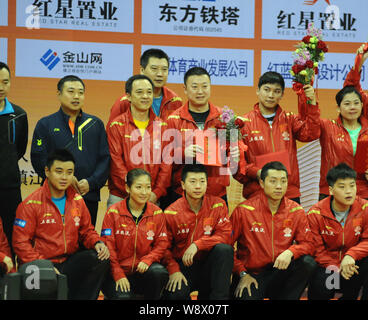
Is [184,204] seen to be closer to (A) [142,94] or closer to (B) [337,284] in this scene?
(A) [142,94]

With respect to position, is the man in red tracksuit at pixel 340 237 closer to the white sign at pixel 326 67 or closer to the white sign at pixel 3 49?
the white sign at pixel 326 67

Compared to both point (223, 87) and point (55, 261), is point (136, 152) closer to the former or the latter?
point (55, 261)

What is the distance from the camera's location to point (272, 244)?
160 inches

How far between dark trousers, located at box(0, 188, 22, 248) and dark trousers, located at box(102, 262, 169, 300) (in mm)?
836

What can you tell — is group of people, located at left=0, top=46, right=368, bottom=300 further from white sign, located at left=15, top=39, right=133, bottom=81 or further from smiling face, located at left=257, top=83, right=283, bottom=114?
white sign, located at left=15, top=39, right=133, bottom=81

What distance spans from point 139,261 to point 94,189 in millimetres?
688

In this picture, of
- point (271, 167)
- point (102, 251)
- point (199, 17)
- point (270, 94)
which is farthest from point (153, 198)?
point (199, 17)

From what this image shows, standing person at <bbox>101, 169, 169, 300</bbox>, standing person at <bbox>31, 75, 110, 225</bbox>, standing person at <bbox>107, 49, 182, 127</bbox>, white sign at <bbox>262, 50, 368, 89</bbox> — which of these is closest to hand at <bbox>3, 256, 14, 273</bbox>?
standing person at <bbox>101, 169, 169, 300</bbox>

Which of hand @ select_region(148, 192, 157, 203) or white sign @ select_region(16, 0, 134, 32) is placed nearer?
hand @ select_region(148, 192, 157, 203)

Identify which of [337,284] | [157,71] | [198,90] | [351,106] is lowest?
[337,284]

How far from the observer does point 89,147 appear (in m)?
4.31

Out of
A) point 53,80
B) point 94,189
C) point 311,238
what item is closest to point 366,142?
point 311,238

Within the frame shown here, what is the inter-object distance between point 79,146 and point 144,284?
44.4 inches

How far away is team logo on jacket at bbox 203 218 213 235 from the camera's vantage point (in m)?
4.11
